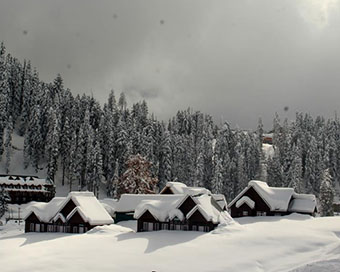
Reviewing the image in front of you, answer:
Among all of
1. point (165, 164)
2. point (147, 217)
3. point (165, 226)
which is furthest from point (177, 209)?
point (165, 164)

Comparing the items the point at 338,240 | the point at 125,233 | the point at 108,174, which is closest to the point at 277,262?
the point at 338,240

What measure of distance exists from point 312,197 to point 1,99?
84651 mm

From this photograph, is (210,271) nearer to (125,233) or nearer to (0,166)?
(125,233)

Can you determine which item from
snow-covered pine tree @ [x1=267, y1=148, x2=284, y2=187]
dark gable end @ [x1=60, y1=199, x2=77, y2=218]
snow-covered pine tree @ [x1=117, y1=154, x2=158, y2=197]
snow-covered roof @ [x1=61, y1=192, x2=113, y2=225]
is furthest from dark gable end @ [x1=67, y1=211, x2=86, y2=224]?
Answer: snow-covered pine tree @ [x1=267, y1=148, x2=284, y2=187]

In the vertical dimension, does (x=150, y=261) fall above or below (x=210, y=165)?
below

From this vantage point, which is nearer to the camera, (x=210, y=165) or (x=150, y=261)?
(x=150, y=261)

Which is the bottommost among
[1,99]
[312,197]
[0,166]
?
[312,197]

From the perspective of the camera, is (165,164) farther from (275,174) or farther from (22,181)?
(22,181)

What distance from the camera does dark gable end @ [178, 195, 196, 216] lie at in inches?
1895

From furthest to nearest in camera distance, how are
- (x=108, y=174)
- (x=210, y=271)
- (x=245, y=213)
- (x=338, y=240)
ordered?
(x=108, y=174) < (x=245, y=213) < (x=338, y=240) < (x=210, y=271)

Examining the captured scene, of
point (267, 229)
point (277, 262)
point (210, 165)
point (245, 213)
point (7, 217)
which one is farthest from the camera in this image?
point (210, 165)

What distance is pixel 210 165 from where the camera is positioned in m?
116

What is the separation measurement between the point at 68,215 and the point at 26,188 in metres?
44.0

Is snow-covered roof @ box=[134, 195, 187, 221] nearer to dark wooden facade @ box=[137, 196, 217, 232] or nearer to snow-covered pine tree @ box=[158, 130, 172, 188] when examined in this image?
dark wooden facade @ box=[137, 196, 217, 232]
